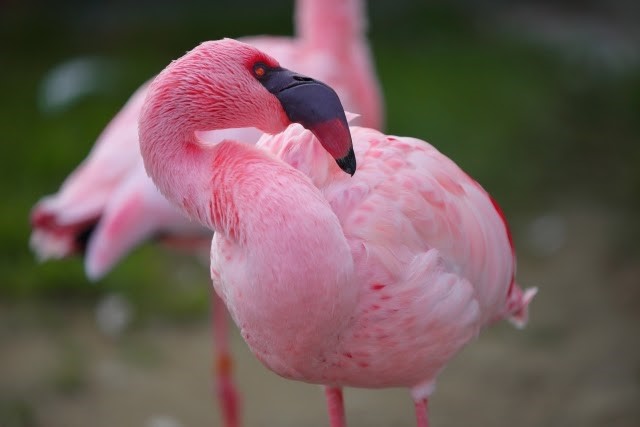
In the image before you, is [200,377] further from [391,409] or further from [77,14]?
[77,14]

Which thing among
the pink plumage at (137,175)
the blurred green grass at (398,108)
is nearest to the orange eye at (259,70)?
the pink plumage at (137,175)

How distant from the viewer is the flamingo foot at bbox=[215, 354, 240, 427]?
4043 millimetres

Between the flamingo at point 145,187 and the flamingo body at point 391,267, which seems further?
the flamingo at point 145,187

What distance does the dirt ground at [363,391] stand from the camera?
4.29 m

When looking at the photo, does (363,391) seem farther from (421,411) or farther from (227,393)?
(421,411)

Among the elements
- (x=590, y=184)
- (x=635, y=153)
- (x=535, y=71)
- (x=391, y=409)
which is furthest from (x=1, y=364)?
(x=535, y=71)

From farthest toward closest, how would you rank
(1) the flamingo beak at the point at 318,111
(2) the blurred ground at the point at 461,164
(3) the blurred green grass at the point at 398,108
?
(3) the blurred green grass at the point at 398,108 → (2) the blurred ground at the point at 461,164 → (1) the flamingo beak at the point at 318,111

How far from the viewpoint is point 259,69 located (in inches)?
84.0

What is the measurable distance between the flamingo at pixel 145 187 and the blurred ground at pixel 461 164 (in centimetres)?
81

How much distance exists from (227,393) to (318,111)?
2.24 metres

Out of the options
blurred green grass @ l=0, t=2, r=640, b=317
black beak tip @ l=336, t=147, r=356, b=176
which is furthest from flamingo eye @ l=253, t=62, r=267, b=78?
blurred green grass @ l=0, t=2, r=640, b=317

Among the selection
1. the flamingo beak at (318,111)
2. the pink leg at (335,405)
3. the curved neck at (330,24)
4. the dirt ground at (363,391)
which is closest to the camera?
the flamingo beak at (318,111)

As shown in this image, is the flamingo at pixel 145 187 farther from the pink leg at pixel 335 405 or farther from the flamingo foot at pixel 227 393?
the pink leg at pixel 335 405

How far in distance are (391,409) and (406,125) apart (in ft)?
8.94
